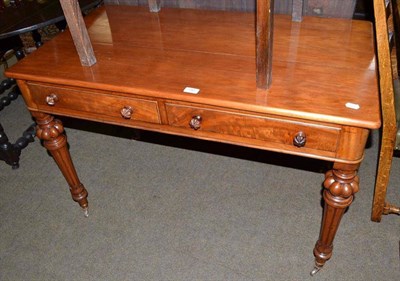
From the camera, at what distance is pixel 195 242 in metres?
1.92

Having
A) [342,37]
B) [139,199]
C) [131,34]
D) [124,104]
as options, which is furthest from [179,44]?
[139,199]

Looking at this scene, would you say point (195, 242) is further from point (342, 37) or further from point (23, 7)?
point (23, 7)

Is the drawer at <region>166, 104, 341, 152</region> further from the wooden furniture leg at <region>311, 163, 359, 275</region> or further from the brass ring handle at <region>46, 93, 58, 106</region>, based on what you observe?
the brass ring handle at <region>46, 93, 58, 106</region>

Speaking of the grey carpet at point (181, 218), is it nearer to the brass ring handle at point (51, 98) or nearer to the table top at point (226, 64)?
the brass ring handle at point (51, 98)

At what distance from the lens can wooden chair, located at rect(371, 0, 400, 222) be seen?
130 centimetres

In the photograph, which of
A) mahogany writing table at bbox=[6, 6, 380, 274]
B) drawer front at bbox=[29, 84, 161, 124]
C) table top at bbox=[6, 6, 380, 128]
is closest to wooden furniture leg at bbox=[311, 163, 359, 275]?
mahogany writing table at bbox=[6, 6, 380, 274]

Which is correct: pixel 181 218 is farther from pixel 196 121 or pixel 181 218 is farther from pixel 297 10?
pixel 297 10

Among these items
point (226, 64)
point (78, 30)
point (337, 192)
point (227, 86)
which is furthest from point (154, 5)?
point (337, 192)

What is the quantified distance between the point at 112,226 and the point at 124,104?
842mm

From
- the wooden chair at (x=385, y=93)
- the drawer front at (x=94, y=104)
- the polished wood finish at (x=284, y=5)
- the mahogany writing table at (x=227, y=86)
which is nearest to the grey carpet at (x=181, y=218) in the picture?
the wooden chair at (x=385, y=93)

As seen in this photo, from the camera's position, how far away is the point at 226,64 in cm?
147

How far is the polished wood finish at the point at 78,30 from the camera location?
4.70 ft

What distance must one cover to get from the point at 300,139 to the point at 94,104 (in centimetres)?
83

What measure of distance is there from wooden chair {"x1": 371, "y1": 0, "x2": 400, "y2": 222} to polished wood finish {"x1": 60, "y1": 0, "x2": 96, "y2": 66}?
108 cm
